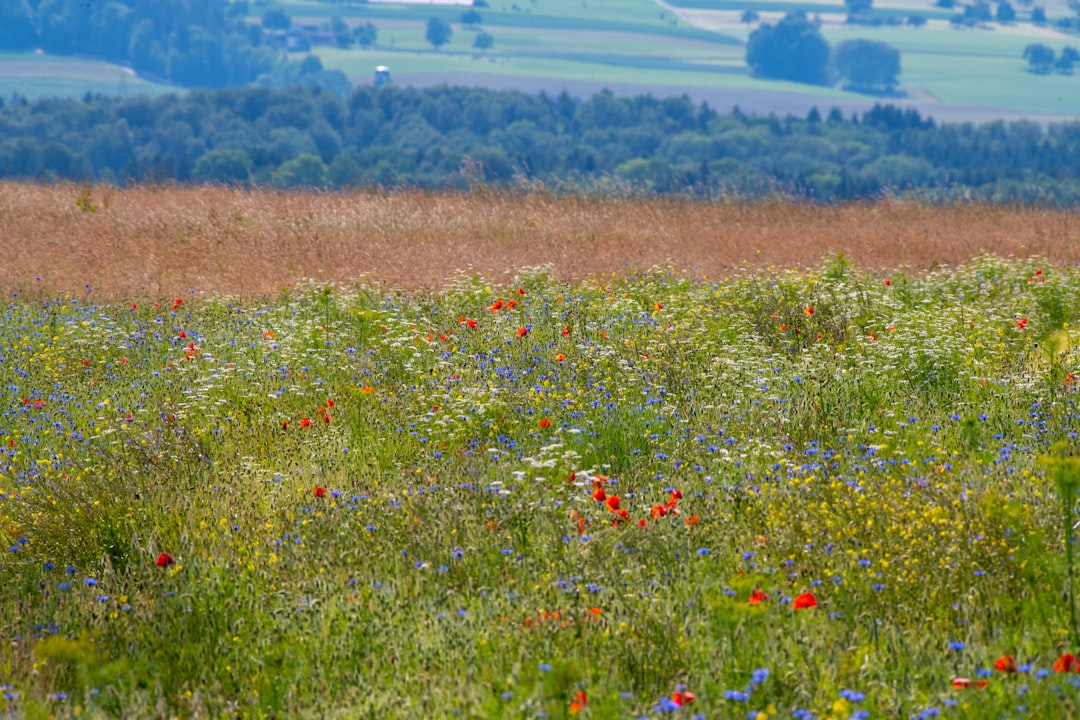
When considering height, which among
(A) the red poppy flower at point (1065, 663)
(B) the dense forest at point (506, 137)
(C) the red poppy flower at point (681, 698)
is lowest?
(B) the dense forest at point (506, 137)

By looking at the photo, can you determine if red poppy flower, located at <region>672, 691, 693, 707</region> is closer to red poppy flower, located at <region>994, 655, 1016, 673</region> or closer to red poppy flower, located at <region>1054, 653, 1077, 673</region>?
red poppy flower, located at <region>994, 655, 1016, 673</region>

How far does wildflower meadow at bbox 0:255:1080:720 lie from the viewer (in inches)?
152

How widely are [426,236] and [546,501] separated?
1028 cm

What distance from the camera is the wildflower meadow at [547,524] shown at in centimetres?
387

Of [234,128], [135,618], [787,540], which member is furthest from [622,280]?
[234,128]

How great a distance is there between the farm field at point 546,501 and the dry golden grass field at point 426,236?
49.2 inches

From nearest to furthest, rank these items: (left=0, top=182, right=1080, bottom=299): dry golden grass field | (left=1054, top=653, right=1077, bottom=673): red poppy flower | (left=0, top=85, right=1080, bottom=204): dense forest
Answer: (left=1054, top=653, right=1077, bottom=673): red poppy flower, (left=0, top=182, right=1080, bottom=299): dry golden grass field, (left=0, top=85, right=1080, bottom=204): dense forest

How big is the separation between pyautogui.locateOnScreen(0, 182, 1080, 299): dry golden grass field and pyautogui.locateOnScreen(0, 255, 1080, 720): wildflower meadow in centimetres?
378

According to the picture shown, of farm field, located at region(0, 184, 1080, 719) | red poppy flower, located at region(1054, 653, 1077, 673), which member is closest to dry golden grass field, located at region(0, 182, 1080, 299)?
farm field, located at region(0, 184, 1080, 719)

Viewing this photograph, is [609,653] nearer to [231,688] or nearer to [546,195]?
[231,688]

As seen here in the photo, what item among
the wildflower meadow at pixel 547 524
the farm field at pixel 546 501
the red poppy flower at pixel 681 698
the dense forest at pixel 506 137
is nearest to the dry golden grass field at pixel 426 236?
the farm field at pixel 546 501

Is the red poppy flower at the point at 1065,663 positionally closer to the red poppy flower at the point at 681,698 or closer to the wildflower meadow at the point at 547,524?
the wildflower meadow at the point at 547,524

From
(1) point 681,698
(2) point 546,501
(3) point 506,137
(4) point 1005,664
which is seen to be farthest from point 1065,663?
(3) point 506,137

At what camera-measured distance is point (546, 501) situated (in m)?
5.40
